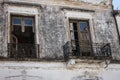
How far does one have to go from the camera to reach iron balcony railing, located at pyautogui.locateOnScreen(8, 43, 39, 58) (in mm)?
10993

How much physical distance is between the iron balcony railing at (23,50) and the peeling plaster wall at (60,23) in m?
0.22

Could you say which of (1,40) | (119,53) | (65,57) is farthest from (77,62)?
(1,40)

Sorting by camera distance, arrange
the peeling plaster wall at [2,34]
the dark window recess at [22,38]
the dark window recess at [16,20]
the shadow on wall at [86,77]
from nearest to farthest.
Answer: the peeling plaster wall at [2,34], the dark window recess at [22,38], the shadow on wall at [86,77], the dark window recess at [16,20]

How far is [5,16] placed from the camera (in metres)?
11.6

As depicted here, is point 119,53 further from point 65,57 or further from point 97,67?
point 65,57

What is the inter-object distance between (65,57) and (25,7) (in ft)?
9.50

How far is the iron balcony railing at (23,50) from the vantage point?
1099 cm

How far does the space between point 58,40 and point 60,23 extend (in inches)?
34.2

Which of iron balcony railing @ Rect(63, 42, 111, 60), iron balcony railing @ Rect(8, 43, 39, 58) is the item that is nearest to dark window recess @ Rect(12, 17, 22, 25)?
iron balcony railing @ Rect(8, 43, 39, 58)

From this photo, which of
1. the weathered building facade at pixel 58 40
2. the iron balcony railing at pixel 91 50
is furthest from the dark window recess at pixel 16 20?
the iron balcony railing at pixel 91 50

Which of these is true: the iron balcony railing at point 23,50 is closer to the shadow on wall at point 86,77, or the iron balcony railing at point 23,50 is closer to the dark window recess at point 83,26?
the shadow on wall at point 86,77

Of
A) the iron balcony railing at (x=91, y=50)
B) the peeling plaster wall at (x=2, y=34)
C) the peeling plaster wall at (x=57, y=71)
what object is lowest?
the peeling plaster wall at (x=57, y=71)

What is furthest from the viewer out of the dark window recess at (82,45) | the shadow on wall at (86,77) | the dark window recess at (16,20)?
the dark window recess at (16,20)

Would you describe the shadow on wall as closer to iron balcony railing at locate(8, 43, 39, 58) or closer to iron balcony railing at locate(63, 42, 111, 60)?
iron balcony railing at locate(63, 42, 111, 60)
